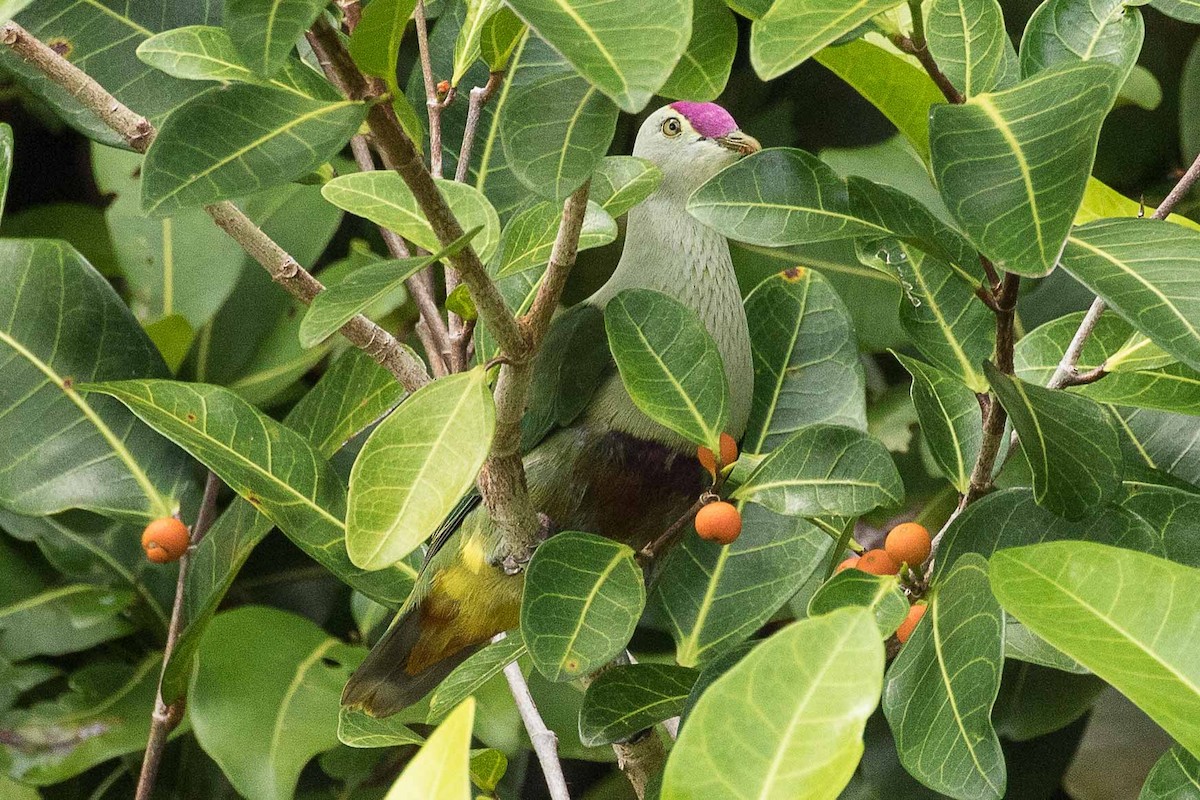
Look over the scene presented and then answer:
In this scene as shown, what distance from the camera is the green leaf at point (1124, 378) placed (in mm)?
774

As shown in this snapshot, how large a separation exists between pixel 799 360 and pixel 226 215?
0.47m

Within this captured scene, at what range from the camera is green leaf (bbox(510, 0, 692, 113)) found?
44cm

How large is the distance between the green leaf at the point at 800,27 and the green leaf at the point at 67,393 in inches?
30.4

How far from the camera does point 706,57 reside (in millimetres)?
604

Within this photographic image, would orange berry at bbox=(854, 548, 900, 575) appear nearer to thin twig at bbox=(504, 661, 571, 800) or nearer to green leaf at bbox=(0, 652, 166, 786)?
thin twig at bbox=(504, 661, 571, 800)

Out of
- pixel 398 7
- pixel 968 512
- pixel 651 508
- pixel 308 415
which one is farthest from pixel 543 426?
pixel 398 7

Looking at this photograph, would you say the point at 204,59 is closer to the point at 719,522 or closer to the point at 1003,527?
the point at 719,522

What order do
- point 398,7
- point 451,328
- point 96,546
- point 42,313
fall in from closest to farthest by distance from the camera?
point 398,7, point 451,328, point 42,313, point 96,546

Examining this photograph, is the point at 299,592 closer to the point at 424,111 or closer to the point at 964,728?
the point at 424,111

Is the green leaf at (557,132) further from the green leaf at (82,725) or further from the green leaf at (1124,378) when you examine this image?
the green leaf at (82,725)

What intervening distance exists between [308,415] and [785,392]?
45 centimetres

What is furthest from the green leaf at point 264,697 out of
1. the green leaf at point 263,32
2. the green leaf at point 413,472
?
the green leaf at point 263,32

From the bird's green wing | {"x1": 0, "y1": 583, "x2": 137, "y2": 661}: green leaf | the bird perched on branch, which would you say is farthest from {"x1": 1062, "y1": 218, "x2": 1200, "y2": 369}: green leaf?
{"x1": 0, "y1": 583, "x2": 137, "y2": 661}: green leaf

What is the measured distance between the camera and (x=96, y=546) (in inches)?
54.6
